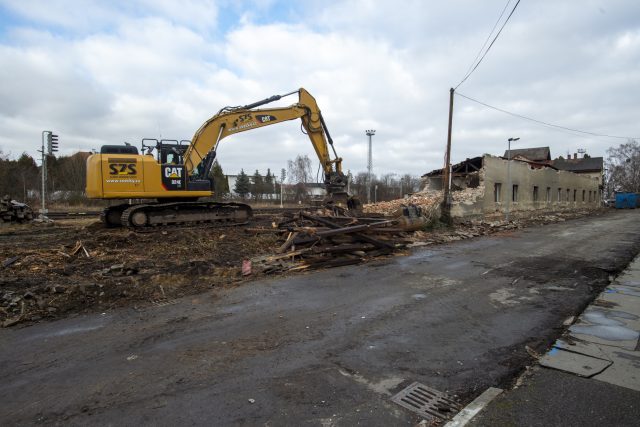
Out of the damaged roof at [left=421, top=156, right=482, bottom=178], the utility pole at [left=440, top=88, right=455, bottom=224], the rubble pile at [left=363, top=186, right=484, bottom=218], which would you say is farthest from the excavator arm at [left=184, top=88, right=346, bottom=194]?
the damaged roof at [left=421, top=156, right=482, bottom=178]

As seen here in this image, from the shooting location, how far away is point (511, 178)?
25.2 m

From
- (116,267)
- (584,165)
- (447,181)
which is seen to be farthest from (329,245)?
(584,165)

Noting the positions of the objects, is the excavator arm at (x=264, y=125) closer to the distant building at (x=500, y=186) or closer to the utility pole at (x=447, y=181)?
the utility pole at (x=447, y=181)

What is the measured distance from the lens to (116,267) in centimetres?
813

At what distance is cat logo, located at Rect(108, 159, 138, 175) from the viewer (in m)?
12.4

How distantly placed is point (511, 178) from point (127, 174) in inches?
876

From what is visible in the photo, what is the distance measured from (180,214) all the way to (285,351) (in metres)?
10.7

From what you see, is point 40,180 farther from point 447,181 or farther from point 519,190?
point 519,190

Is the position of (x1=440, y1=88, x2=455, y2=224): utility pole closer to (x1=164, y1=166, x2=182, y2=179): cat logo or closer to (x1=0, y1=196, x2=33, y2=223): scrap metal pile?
(x1=164, y1=166, x2=182, y2=179): cat logo

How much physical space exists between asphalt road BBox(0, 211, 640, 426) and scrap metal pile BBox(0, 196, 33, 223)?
54.7 ft

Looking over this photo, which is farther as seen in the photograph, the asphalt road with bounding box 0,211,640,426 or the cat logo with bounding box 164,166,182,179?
the cat logo with bounding box 164,166,182,179

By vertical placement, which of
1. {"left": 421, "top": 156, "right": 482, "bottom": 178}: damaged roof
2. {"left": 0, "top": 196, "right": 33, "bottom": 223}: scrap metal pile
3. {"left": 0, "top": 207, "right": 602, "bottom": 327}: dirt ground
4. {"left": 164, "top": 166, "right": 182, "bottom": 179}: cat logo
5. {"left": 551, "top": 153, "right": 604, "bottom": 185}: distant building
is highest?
{"left": 551, "top": 153, "right": 604, "bottom": 185}: distant building

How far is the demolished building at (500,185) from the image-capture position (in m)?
21.8

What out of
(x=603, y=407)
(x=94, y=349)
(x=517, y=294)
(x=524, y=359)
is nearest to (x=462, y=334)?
(x=524, y=359)
